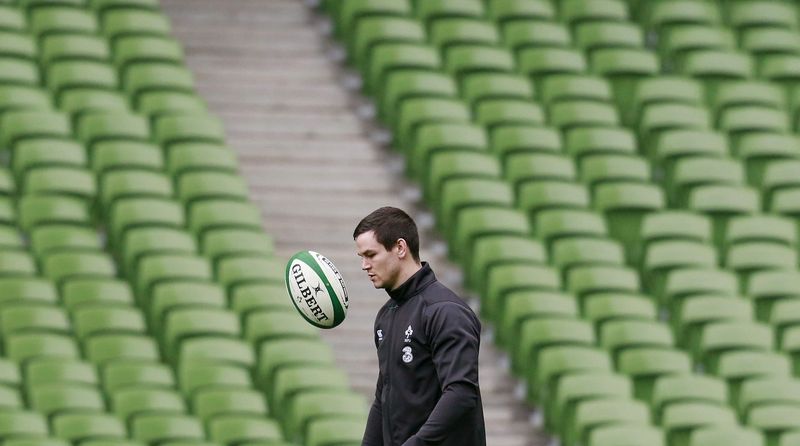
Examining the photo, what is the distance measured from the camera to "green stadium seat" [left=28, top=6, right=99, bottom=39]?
9117mm

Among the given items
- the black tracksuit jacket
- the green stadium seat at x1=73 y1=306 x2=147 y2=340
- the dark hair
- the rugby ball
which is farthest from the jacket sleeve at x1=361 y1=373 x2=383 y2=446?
the green stadium seat at x1=73 y1=306 x2=147 y2=340

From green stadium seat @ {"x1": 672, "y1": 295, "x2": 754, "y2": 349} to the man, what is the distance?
162 inches

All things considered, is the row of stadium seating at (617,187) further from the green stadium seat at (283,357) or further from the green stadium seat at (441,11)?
the green stadium seat at (283,357)

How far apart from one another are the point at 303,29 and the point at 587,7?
5.90 feet

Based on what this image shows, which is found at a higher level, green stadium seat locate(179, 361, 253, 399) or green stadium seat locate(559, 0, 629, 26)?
green stadium seat locate(559, 0, 629, 26)

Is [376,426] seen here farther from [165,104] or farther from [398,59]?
[398,59]

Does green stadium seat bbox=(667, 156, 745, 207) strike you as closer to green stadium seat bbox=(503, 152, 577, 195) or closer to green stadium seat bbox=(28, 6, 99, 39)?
green stadium seat bbox=(503, 152, 577, 195)

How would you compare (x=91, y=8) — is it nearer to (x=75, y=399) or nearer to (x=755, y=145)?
(x=75, y=399)

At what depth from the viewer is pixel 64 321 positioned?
7477 millimetres

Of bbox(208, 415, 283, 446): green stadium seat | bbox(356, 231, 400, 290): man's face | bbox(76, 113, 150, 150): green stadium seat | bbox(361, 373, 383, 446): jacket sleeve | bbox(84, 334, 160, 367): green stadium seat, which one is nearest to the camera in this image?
bbox(356, 231, 400, 290): man's face

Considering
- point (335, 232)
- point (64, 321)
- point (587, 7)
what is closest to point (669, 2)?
point (587, 7)

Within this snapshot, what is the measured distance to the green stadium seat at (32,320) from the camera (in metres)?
7.40

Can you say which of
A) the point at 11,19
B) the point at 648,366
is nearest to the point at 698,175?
the point at 648,366

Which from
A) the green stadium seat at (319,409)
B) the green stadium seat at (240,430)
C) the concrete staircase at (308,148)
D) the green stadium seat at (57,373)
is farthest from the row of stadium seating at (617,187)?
the green stadium seat at (57,373)
